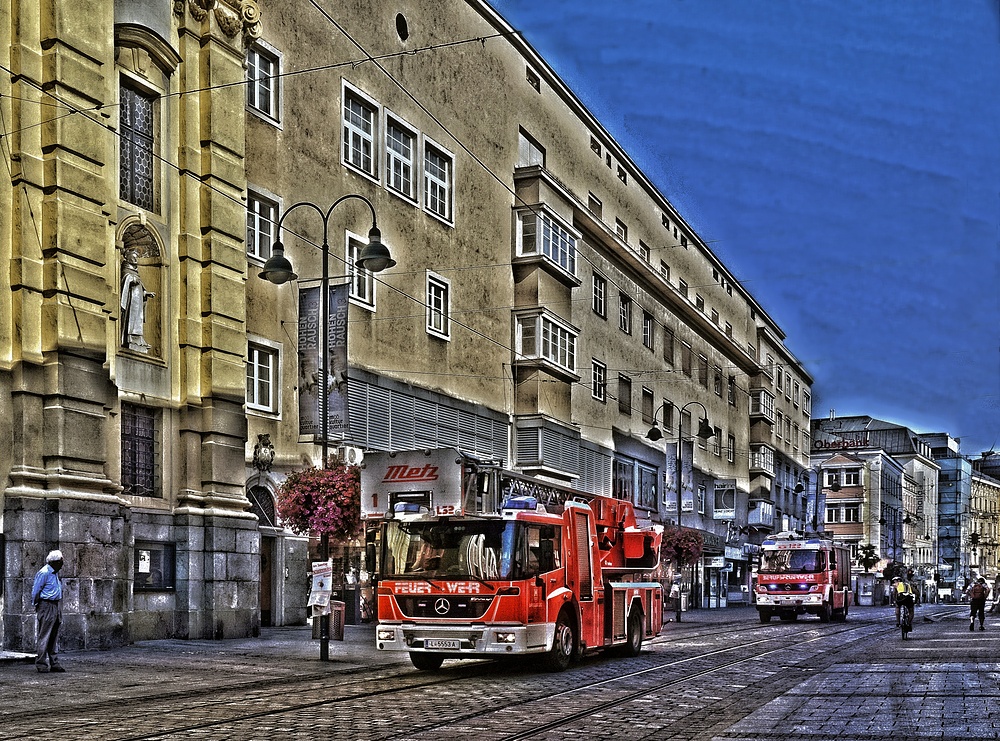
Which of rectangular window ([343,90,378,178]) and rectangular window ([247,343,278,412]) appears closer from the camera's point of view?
rectangular window ([247,343,278,412])

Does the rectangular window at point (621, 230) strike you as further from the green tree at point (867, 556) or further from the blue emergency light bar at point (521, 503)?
the green tree at point (867, 556)

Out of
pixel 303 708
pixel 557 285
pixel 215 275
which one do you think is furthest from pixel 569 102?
pixel 303 708

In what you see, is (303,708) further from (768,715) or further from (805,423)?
(805,423)

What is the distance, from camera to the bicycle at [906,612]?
1293 inches

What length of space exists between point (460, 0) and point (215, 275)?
19.3 meters

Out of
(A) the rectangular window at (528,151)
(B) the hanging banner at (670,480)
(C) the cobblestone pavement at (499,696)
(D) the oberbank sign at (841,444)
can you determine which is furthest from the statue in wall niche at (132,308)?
(D) the oberbank sign at (841,444)

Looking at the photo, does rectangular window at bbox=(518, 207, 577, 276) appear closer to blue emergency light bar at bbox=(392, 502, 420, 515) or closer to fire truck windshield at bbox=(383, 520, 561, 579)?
blue emergency light bar at bbox=(392, 502, 420, 515)

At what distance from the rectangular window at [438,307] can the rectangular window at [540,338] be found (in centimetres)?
522

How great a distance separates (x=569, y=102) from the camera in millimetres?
54562

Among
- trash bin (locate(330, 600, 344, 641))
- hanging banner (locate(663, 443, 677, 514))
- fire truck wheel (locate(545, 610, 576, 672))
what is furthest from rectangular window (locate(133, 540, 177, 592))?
hanging banner (locate(663, 443, 677, 514))

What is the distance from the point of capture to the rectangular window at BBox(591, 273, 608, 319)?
5409 centimetres

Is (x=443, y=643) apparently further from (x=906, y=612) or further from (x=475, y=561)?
(x=906, y=612)

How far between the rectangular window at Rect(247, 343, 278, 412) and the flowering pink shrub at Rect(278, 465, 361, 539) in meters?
3.91

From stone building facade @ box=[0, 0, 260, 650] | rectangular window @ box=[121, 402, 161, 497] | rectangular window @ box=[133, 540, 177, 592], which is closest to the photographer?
stone building facade @ box=[0, 0, 260, 650]
